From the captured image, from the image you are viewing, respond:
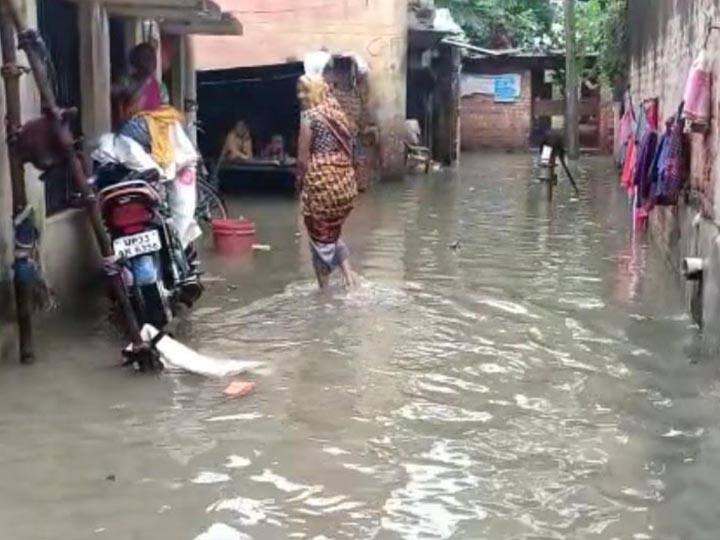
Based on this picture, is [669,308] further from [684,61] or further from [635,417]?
[635,417]

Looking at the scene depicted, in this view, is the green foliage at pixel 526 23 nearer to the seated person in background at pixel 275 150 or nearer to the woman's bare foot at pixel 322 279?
→ the seated person in background at pixel 275 150

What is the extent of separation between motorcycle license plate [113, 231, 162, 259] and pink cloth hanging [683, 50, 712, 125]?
3.65 metres

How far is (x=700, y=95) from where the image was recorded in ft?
24.0

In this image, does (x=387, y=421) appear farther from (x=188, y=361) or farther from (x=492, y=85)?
(x=492, y=85)

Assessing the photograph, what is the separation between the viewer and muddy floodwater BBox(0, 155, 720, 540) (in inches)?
162

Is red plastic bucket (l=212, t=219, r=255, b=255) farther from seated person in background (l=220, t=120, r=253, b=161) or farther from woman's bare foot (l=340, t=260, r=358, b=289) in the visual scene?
seated person in background (l=220, t=120, r=253, b=161)

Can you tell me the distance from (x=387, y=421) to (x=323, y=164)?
11.5 feet

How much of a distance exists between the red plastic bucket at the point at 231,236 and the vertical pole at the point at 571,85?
63.0 ft

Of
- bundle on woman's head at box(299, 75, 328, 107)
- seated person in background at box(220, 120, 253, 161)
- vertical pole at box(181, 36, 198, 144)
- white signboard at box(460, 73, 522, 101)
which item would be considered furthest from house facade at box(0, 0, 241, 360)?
white signboard at box(460, 73, 522, 101)

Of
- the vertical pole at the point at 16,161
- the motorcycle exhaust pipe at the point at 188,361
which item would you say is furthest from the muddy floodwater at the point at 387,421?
the vertical pole at the point at 16,161

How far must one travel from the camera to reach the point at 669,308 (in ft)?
26.7

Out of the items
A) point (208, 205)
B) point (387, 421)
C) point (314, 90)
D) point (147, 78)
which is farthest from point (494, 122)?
point (387, 421)

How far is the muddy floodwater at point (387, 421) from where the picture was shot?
412 cm

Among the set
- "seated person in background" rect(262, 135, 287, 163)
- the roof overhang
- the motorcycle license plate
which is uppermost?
the roof overhang
